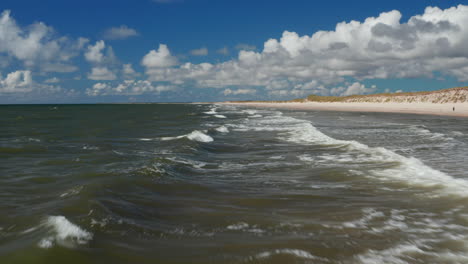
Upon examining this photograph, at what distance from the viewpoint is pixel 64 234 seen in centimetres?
568

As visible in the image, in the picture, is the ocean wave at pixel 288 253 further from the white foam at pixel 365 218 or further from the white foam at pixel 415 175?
the white foam at pixel 415 175

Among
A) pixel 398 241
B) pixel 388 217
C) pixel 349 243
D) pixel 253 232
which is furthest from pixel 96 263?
pixel 388 217

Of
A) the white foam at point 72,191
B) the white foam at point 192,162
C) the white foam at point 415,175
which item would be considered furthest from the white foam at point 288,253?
the white foam at point 192,162

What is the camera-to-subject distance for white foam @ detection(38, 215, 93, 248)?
5.37 m

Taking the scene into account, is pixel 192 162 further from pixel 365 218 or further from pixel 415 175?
pixel 365 218

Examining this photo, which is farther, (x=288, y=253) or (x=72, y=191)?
(x=72, y=191)

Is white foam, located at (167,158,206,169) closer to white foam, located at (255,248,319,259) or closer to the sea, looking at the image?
the sea

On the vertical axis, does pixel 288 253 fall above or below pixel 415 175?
below

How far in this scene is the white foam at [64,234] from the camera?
17.6 feet

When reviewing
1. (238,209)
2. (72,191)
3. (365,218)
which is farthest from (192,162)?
(365,218)

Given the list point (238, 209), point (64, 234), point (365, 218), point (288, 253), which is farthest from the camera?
point (238, 209)

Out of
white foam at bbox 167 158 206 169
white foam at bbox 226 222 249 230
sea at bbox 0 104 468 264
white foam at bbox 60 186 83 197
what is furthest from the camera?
white foam at bbox 167 158 206 169

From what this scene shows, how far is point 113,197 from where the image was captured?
8.17 meters

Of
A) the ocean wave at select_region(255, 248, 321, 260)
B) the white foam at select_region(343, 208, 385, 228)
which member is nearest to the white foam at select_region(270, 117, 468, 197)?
the white foam at select_region(343, 208, 385, 228)
